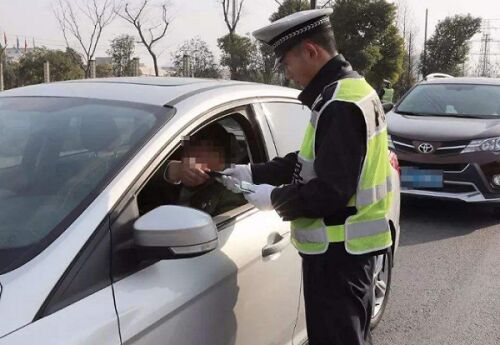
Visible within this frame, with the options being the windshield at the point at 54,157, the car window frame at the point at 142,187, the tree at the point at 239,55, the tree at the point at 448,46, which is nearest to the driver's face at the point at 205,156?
the car window frame at the point at 142,187

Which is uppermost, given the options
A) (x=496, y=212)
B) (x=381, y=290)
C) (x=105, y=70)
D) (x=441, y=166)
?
(x=105, y=70)

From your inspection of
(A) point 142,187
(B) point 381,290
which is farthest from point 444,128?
(A) point 142,187

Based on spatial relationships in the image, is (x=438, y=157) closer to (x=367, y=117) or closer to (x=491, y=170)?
(x=491, y=170)

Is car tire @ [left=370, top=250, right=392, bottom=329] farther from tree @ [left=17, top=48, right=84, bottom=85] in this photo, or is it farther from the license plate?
tree @ [left=17, top=48, right=84, bottom=85]

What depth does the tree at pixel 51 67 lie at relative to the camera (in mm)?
25625

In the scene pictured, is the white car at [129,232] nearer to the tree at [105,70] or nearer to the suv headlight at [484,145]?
the suv headlight at [484,145]

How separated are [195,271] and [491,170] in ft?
16.9

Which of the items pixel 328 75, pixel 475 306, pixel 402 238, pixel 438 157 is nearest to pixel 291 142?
pixel 328 75

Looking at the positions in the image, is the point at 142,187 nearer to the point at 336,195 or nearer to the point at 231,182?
the point at 231,182

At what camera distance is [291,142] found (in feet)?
9.37

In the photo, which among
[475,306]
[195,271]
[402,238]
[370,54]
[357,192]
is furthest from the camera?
[370,54]

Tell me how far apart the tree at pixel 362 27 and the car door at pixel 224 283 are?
27.3m

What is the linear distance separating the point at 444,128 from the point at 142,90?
501 centimetres

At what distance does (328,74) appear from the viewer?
211cm
